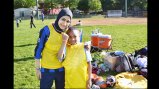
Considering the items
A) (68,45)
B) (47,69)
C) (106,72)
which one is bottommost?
(106,72)

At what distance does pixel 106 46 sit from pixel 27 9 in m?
64.1

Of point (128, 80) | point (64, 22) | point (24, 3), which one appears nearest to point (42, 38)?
point (64, 22)

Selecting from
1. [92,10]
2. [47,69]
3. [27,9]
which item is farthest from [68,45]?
[27,9]

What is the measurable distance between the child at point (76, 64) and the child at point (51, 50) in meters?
Answer: 0.11

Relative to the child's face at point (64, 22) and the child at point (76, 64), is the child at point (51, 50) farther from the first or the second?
the child at point (76, 64)

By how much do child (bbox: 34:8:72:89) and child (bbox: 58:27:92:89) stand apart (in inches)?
4.3

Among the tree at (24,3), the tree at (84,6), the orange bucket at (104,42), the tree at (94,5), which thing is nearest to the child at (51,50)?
the orange bucket at (104,42)

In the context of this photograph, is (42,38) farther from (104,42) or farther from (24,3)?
(24,3)

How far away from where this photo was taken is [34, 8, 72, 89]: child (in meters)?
3.90

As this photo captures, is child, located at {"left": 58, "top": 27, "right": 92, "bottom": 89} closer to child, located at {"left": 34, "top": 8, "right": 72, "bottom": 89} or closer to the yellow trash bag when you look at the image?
child, located at {"left": 34, "top": 8, "right": 72, "bottom": 89}

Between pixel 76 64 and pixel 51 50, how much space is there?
35 cm

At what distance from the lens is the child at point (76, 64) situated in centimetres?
402
